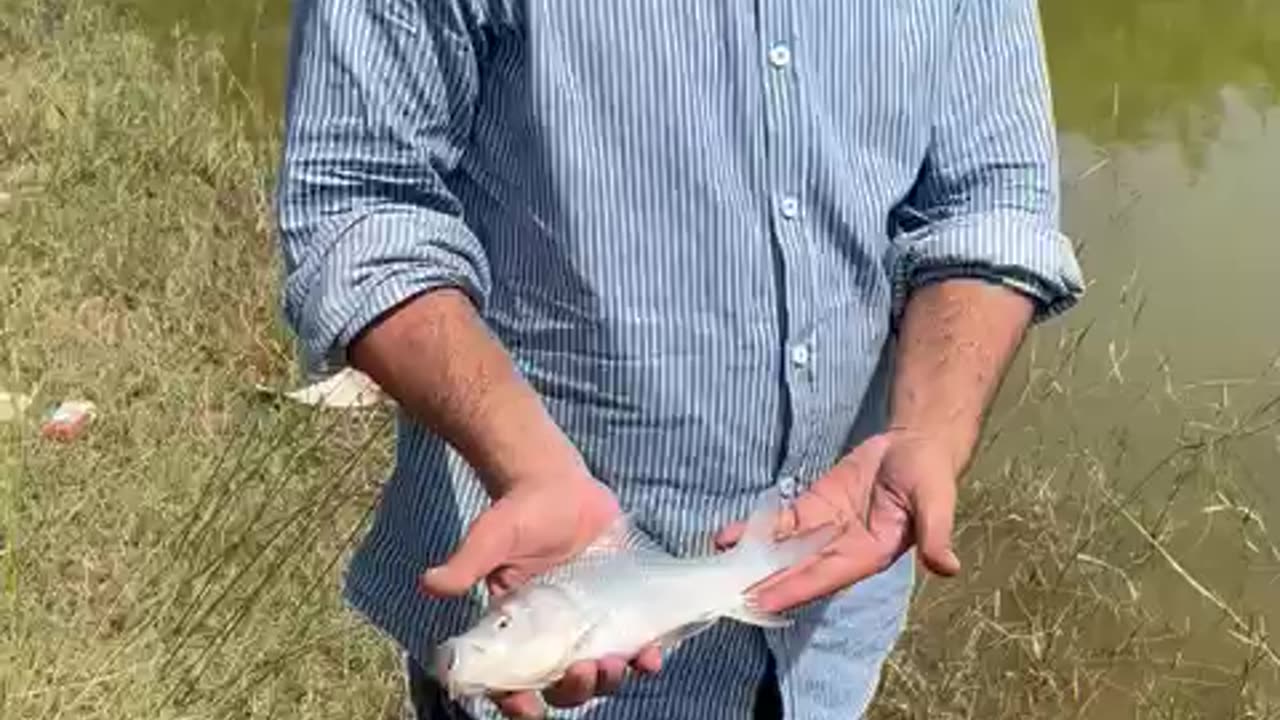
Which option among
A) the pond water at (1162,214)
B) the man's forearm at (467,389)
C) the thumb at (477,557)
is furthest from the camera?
the pond water at (1162,214)

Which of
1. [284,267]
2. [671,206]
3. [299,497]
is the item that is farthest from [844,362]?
[299,497]

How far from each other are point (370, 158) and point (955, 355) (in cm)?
49

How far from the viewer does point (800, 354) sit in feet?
5.56

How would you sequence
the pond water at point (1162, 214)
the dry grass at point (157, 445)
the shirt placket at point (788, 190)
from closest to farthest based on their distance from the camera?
the shirt placket at point (788, 190) → the dry grass at point (157, 445) → the pond water at point (1162, 214)

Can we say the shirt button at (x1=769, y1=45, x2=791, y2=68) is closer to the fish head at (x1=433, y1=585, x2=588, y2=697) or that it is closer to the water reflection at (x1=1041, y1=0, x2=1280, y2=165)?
the fish head at (x1=433, y1=585, x2=588, y2=697)

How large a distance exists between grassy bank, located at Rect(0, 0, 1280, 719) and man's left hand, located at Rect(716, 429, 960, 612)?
3.79 feet

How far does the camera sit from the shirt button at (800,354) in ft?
5.55

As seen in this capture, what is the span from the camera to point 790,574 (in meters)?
1.58

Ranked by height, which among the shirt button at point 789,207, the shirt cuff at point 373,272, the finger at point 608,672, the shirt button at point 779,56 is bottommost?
the finger at point 608,672

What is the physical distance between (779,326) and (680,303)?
3.4 inches

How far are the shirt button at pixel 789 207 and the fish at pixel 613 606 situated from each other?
229 millimetres

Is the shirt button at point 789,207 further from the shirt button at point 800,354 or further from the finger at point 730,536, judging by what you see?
the finger at point 730,536

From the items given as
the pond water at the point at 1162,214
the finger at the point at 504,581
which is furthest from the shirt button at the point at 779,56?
the pond water at the point at 1162,214

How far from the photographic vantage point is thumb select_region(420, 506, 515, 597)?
143 centimetres
